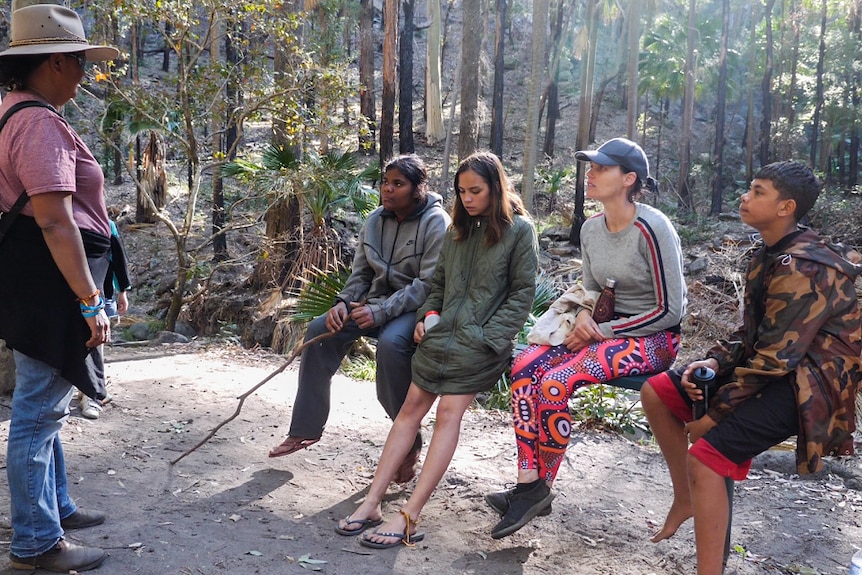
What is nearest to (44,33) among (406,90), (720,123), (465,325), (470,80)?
(465,325)

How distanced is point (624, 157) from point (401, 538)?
2056 millimetres

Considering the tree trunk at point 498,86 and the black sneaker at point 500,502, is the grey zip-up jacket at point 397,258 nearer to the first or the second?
the black sneaker at point 500,502

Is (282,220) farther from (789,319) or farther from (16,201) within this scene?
(789,319)

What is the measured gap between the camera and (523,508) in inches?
132

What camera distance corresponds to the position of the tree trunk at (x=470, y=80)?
43.0 ft

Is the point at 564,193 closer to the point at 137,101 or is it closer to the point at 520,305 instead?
the point at 137,101

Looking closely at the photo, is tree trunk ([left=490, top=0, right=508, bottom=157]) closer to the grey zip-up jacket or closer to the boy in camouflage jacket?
the grey zip-up jacket

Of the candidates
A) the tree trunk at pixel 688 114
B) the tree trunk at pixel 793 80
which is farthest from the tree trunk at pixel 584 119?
the tree trunk at pixel 793 80

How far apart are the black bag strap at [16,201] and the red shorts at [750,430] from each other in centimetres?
263

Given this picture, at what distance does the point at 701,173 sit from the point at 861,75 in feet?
25.8

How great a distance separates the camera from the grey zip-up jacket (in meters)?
4.08

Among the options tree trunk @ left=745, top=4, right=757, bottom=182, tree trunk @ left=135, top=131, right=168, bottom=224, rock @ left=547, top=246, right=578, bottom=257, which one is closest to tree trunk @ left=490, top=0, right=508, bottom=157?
rock @ left=547, top=246, right=578, bottom=257

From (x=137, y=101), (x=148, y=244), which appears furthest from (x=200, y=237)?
(x=137, y=101)

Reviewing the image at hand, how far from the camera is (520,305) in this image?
12.0 ft
